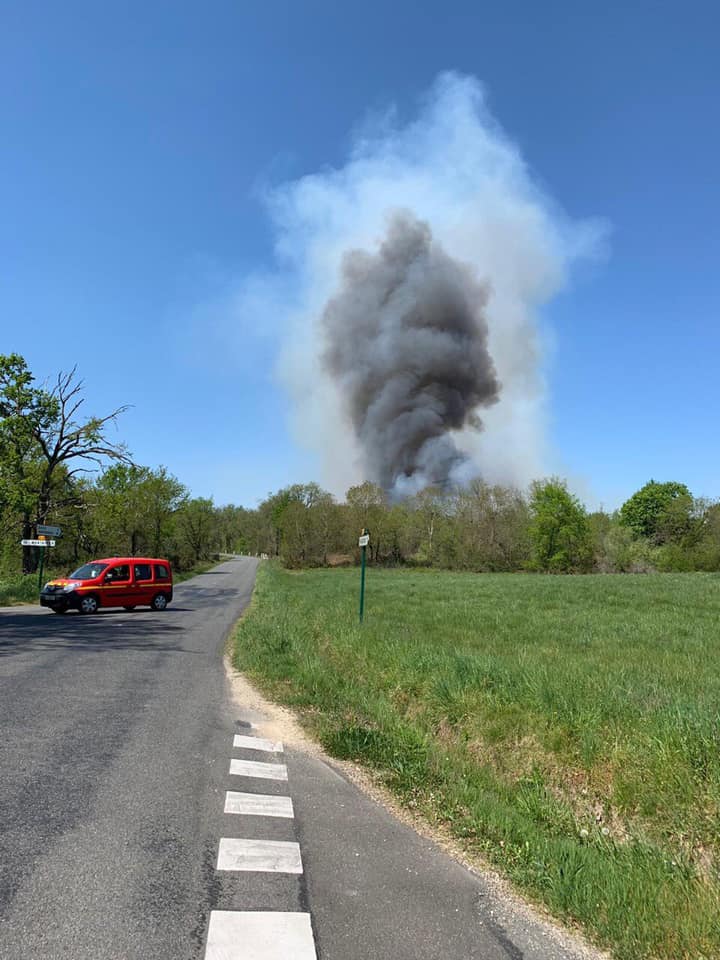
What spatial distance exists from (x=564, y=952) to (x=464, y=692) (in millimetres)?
4695

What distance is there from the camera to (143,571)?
2239 centimetres

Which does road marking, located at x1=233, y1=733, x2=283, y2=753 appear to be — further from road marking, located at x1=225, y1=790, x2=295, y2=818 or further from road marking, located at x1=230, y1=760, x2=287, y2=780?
road marking, located at x1=225, y1=790, x2=295, y2=818

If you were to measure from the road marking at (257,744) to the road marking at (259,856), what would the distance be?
235cm

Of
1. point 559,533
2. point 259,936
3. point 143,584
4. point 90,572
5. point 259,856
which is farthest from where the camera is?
point 559,533

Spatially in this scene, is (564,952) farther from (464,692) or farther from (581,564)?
(581,564)

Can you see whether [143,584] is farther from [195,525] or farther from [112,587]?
[195,525]

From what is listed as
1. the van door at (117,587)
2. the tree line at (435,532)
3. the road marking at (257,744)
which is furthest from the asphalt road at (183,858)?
the tree line at (435,532)

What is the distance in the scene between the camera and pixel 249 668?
433 inches

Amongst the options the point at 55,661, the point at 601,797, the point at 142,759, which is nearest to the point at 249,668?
the point at 55,661

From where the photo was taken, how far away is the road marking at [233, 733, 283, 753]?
650cm

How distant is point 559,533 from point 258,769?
65.3 meters

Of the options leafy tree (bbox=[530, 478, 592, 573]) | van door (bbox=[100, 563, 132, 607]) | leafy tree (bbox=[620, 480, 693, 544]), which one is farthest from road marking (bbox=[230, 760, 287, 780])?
leafy tree (bbox=[620, 480, 693, 544])

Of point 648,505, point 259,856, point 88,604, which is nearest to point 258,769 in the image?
point 259,856

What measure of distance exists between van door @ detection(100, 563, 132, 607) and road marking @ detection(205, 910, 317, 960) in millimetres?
19308
